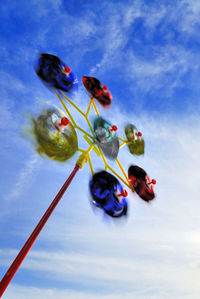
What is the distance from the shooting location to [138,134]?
9312mm

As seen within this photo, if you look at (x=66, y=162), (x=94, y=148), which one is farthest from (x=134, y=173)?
(x=66, y=162)

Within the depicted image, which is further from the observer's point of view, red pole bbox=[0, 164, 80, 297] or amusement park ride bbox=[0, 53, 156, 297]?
amusement park ride bbox=[0, 53, 156, 297]

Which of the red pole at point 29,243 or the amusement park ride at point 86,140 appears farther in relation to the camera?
the amusement park ride at point 86,140

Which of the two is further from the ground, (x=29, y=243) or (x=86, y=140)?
(x=86, y=140)

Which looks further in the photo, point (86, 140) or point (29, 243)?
point (86, 140)


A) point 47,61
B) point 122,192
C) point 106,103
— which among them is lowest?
point 122,192

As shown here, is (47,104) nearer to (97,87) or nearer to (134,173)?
(97,87)

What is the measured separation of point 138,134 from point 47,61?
431 centimetres

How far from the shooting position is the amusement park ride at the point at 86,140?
573 centimetres

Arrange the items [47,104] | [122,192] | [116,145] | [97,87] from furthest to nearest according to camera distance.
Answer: [97,87]
[116,145]
[122,192]
[47,104]

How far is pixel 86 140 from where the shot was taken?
6.85 meters

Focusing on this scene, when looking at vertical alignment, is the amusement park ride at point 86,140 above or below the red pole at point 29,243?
above

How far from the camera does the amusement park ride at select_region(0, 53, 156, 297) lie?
5727 mm

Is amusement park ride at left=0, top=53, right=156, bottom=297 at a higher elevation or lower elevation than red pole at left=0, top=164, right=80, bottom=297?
higher
